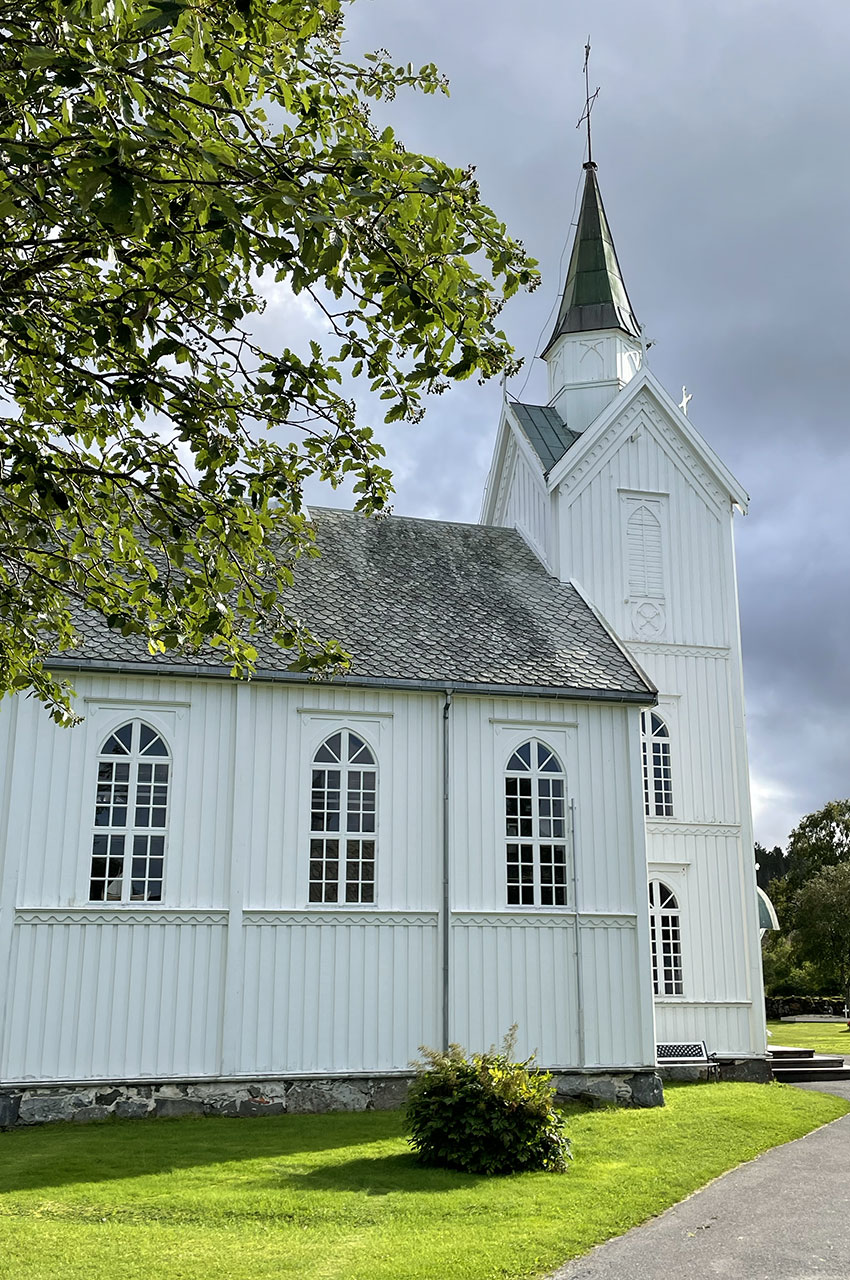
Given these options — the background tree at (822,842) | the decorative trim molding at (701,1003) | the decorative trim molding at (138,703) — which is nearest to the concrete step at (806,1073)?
the decorative trim molding at (701,1003)

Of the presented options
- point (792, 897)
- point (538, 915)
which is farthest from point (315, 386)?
point (792, 897)

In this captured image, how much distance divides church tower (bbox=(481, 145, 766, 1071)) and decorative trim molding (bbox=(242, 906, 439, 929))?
5871 millimetres

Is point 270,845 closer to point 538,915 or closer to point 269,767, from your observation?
point 269,767

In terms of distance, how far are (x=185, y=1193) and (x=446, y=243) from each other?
9153mm

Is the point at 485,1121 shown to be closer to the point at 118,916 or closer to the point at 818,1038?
the point at 118,916

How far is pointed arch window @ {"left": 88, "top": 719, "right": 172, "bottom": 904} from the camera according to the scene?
15820 mm

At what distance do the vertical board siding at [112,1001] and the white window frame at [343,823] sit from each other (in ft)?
5.78

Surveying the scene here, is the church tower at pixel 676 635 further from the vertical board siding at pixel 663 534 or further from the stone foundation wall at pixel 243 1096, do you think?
the stone foundation wall at pixel 243 1096

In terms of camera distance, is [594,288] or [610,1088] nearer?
[610,1088]

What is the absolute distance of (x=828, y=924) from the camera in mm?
53438

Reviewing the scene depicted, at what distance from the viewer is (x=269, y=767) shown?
55.1ft

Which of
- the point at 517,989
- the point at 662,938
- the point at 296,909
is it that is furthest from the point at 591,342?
the point at 296,909

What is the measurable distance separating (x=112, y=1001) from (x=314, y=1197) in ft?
18.0

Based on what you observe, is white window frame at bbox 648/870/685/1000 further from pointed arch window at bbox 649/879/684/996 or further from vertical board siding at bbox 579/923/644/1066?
vertical board siding at bbox 579/923/644/1066
